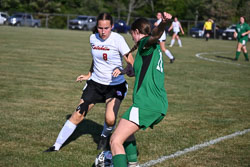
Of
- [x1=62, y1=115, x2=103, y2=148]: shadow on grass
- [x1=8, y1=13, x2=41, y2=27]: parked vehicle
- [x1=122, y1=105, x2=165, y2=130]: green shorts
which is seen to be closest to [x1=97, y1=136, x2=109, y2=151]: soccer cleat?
[x1=62, y1=115, x2=103, y2=148]: shadow on grass

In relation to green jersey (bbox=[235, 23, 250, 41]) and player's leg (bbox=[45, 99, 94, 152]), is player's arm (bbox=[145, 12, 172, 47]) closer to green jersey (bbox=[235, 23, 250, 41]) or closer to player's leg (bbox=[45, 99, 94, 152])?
player's leg (bbox=[45, 99, 94, 152])

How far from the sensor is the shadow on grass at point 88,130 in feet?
21.2

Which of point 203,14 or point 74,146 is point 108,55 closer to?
point 74,146


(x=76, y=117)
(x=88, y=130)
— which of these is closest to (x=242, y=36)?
(x=88, y=130)

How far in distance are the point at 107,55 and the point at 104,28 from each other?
422 millimetres

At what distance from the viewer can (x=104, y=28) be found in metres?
5.56

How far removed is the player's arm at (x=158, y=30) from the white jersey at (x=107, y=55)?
169 centimetres

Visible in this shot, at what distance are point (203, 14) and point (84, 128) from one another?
60.8m

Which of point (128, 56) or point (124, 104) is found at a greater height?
point (128, 56)

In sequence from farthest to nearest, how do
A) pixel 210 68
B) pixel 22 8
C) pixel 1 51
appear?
1. pixel 22 8
2. pixel 1 51
3. pixel 210 68

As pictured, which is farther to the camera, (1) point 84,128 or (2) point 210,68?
(2) point 210,68

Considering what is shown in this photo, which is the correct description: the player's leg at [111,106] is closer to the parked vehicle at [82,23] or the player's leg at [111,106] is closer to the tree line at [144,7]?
the parked vehicle at [82,23]

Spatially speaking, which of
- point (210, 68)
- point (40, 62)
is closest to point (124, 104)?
point (40, 62)

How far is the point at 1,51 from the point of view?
707 inches
